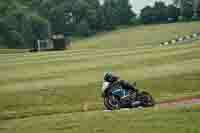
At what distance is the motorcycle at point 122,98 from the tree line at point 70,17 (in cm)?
7833

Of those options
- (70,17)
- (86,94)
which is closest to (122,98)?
(86,94)

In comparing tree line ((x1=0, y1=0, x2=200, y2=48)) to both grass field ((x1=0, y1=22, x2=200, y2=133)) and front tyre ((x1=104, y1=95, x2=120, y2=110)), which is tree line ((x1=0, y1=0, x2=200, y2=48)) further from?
front tyre ((x1=104, y1=95, x2=120, y2=110))

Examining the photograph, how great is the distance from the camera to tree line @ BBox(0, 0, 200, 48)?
9412 centimetres

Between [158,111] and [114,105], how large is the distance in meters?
2.33

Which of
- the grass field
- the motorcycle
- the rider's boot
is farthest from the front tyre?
the grass field

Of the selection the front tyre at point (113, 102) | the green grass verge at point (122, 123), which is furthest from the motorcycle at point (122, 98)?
the green grass verge at point (122, 123)

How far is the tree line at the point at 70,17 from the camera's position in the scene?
309ft

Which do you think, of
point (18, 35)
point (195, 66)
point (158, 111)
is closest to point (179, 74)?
point (195, 66)

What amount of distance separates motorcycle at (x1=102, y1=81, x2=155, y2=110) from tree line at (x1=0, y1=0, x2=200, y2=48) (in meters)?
78.3

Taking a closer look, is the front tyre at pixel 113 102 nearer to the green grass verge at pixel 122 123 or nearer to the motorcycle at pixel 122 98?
the motorcycle at pixel 122 98

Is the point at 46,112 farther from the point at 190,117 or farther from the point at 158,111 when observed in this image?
the point at 190,117

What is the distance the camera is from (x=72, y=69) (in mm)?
25766

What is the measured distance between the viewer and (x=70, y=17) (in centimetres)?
11250

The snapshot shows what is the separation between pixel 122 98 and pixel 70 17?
99402mm
